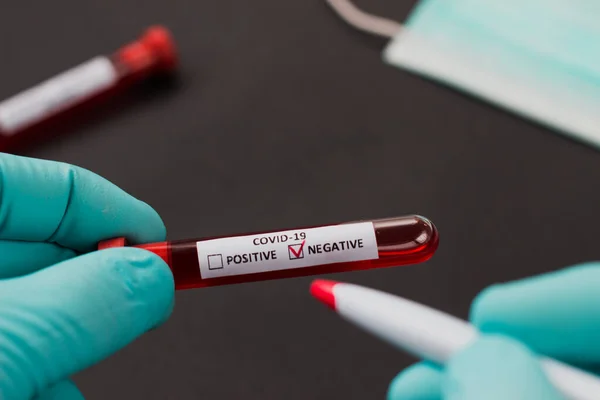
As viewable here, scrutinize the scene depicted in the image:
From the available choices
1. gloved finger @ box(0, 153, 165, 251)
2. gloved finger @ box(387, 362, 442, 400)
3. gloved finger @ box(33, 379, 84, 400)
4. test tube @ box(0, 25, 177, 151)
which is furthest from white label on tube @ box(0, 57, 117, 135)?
gloved finger @ box(387, 362, 442, 400)

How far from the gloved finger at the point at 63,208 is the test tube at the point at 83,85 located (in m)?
0.29

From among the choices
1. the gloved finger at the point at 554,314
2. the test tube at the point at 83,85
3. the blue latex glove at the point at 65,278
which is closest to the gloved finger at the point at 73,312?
the blue latex glove at the point at 65,278

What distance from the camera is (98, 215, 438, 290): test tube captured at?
0.42 metres

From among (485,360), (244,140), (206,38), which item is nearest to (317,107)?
(244,140)

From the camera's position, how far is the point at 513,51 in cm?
78

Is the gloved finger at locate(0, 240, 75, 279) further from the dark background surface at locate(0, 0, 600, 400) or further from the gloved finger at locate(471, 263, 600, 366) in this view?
the gloved finger at locate(471, 263, 600, 366)

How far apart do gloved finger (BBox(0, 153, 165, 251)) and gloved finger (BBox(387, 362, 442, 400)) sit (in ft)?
0.89

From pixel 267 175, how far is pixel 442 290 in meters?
0.26

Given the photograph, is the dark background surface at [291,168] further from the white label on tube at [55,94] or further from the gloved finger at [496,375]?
the gloved finger at [496,375]

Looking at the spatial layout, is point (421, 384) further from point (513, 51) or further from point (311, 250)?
A: point (513, 51)

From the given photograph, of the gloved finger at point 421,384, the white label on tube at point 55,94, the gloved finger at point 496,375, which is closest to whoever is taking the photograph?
the gloved finger at point 496,375

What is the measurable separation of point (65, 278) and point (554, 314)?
387 millimetres

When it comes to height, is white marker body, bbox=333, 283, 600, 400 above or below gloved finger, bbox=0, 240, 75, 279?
below

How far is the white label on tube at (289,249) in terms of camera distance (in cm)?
42
